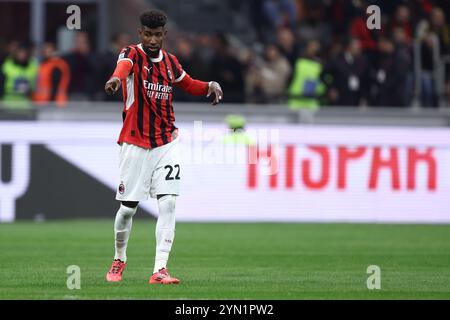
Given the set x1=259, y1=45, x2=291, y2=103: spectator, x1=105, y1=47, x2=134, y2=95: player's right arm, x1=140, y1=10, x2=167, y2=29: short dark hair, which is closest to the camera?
x1=105, y1=47, x2=134, y2=95: player's right arm

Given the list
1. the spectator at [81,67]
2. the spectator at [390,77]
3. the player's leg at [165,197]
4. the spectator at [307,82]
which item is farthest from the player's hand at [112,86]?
the spectator at [390,77]

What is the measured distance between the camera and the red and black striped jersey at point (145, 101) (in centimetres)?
1151

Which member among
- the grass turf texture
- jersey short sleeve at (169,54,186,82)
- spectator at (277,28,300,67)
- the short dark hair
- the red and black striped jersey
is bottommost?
the grass turf texture

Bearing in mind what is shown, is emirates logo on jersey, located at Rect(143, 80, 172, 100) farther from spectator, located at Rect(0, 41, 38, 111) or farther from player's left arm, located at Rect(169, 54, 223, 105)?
spectator, located at Rect(0, 41, 38, 111)

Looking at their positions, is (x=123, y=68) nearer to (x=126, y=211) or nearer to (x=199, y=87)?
(x=199, y=87)

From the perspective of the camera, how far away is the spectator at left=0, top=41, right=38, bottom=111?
2294 centimetres

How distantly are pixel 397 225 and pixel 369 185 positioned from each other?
37.5 inches

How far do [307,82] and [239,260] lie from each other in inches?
390

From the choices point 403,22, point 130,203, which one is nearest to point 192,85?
point 130,203

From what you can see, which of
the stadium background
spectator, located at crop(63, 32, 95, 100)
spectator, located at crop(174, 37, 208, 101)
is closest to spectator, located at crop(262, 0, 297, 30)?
the stadium background

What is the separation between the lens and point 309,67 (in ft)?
77.8

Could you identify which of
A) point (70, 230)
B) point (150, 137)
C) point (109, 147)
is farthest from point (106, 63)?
point (150, 137)

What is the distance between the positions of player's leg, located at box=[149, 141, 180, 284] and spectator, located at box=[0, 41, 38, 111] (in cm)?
1150

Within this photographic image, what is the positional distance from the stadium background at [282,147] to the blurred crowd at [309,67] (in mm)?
38
